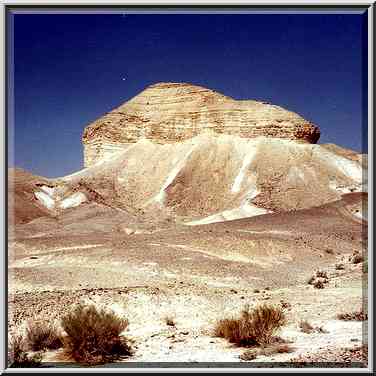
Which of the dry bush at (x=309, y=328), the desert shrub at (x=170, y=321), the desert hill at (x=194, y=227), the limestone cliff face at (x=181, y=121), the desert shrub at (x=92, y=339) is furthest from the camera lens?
the limestone cliff face at (x=181, y=121)

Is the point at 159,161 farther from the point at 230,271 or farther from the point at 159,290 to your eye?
the point at 159,290

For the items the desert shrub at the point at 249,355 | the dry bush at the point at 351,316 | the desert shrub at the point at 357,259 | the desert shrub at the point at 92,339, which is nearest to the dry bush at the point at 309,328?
the dry bush at the point at 351,316

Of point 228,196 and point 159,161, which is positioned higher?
point 159,161

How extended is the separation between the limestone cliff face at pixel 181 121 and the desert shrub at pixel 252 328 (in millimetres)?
44989

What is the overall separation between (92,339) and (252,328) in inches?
89.7

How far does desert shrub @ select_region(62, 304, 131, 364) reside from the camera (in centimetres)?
658

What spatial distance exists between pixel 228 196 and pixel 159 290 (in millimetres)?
34413

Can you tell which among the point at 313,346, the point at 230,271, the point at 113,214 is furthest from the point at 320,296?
the point at 113,214

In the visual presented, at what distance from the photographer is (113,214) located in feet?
117

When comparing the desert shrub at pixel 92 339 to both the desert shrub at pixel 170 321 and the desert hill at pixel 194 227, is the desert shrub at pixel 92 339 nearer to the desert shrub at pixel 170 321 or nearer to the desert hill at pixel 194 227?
the desert hill at pixel 194 227

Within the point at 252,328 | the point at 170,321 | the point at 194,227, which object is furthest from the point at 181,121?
the point at 252,328

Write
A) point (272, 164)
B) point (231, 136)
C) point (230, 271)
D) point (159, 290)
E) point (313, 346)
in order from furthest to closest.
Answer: point (231, 136)
point (272, 164)
point (230, 271)
point (159, 290)
point (313, 346)

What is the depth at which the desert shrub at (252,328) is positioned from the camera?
292 inches

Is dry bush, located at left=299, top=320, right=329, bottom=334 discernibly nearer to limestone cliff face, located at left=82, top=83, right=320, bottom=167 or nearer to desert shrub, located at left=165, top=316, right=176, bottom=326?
desert shrub, located at left=165, top=316, right=176, bottom=326
